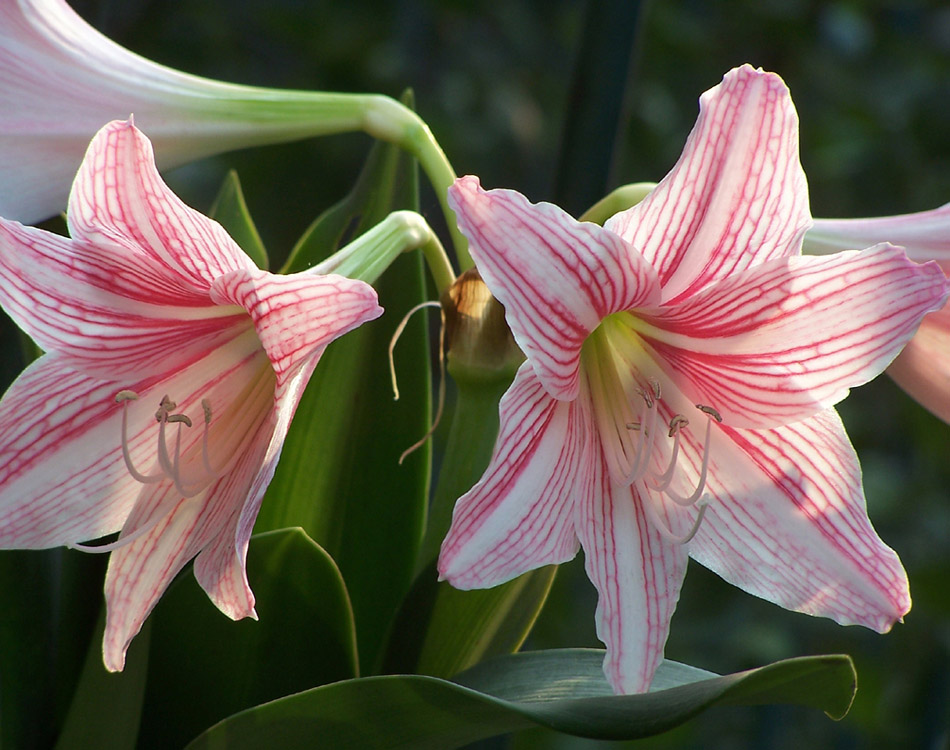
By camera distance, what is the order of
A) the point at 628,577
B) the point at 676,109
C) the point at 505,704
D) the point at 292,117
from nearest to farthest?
the point at 505,704 → the point at 628,577 → the point at 292,117 → the point at 676,109

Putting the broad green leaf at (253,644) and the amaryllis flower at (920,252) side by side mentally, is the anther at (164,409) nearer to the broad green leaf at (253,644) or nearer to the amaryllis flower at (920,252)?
the broad green leaf at (253,644)

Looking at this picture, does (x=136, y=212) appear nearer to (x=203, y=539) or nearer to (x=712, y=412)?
(x=203, y=539)

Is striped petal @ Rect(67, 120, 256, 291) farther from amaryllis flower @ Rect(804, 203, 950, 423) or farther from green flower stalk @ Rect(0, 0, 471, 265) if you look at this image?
amaryllis flower @ Rect(804, 203, 950, 423)

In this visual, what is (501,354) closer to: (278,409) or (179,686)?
(278,409)

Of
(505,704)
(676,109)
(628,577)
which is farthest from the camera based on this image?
(676,109)

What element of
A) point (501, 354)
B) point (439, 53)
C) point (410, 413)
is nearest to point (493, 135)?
point (439, 53)

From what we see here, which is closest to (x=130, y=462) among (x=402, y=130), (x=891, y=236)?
(x=402, y=130)

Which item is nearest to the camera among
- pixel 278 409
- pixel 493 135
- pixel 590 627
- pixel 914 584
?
pixel 278 409
